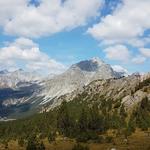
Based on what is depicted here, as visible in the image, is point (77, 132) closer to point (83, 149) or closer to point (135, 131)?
point (135, 131)

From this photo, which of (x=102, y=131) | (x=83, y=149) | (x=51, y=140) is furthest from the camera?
(x=102, y=131)

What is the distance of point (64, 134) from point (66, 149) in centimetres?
6909

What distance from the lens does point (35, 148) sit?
124188 mm

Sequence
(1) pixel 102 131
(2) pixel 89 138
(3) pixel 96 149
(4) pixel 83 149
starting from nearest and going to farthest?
1. (4) pixel 83 149
2. (3) pixel 96 149
3. (2) pixel 89 138
4. (1) pixel 102 131

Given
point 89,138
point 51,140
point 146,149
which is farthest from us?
point 51,140

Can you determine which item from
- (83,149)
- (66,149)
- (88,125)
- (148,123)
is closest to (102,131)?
(88,125)

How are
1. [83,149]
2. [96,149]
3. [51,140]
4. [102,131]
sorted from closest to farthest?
[83,149], [96,149], [51,140], [102,131]

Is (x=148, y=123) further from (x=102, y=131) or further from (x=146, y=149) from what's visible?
(x=146, y=149)

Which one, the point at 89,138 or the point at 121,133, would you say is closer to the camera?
the point at 89,138

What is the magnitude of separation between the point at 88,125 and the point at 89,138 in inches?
1590

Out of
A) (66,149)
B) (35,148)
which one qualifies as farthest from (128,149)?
(35,148)

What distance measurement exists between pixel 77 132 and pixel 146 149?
268 feet

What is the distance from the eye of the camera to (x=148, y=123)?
193750 millimetres

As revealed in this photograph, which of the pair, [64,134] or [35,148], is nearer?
[35,148]
